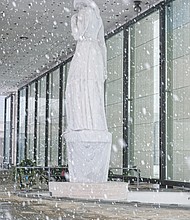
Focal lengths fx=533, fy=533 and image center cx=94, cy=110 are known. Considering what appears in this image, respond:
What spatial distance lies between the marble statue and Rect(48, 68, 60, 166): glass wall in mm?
18127

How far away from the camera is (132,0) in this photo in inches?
668

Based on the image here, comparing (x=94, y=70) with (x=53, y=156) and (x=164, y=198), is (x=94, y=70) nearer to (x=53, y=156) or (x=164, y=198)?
(x=164, y=198)

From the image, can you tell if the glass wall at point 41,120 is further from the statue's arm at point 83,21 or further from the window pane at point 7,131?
the statue's arm at point 83,21

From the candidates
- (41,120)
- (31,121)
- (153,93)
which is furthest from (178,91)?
(31,121)

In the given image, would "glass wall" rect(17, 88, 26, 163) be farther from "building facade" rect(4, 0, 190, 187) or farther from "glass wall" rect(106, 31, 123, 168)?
"building facade" rect(4, 0, 190, 187)

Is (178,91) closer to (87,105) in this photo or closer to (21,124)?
(87,105)

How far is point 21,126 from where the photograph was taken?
3906cm

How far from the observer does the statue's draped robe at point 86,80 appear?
415 inches

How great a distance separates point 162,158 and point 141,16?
5160 mm

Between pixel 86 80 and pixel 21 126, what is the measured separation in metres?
29.0

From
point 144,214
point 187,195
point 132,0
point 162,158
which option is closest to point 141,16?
point 132,0

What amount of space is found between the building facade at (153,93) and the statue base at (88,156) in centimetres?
519

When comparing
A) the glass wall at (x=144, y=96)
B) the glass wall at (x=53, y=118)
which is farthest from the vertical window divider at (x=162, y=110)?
the glass wall at (x=53, y=118)

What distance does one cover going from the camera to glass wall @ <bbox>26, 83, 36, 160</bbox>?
34.8m
